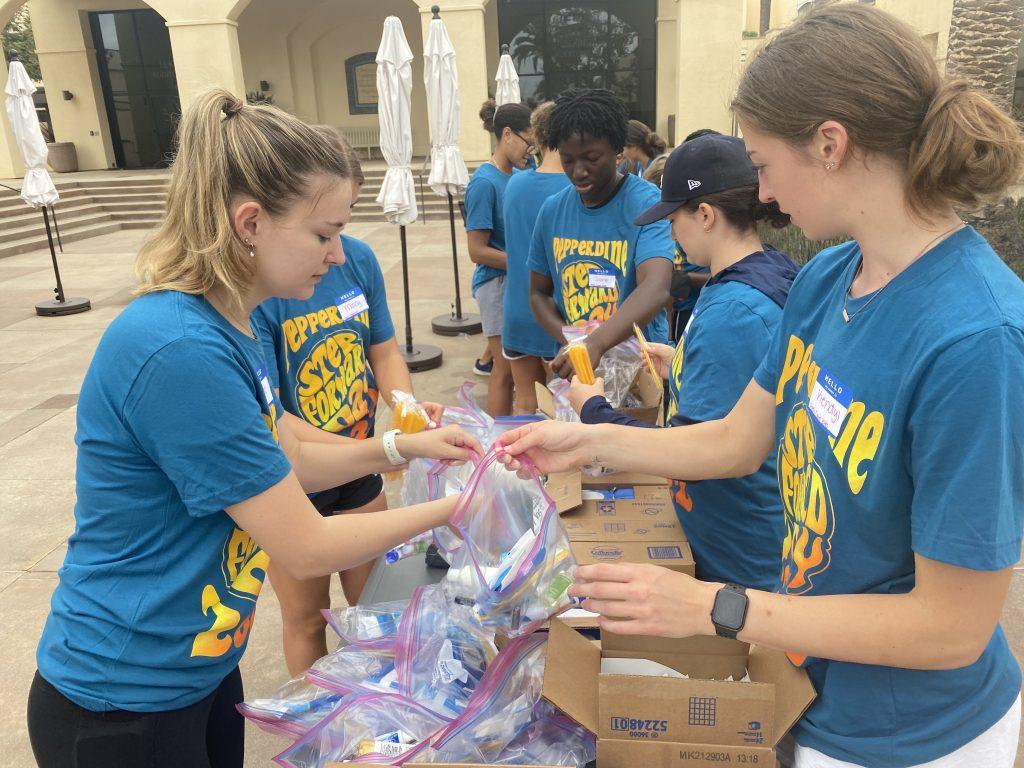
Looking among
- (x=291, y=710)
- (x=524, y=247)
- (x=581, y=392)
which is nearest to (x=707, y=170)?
(x=581, y=392)

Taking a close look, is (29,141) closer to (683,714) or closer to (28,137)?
(28,137)

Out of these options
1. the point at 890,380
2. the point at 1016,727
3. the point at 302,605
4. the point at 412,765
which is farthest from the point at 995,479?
the point at 302,605

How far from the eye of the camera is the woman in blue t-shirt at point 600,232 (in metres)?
3.25

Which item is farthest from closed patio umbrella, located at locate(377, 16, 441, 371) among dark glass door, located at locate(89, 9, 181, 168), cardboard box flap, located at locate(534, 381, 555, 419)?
dark glass door, located at locate(89, 9, 181, 168)

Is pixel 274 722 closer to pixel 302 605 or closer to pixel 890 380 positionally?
pixel 302 605

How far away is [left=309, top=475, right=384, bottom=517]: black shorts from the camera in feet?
8.50

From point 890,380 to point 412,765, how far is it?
1.03 metres

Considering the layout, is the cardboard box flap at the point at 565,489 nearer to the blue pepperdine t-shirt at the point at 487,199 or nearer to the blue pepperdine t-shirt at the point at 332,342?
the blue pepperdine t-shirt at the point at 332,342

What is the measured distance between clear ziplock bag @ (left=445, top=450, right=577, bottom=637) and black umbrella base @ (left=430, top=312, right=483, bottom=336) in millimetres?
6372

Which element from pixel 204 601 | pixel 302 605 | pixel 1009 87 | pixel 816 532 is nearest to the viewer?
pixel 816 532

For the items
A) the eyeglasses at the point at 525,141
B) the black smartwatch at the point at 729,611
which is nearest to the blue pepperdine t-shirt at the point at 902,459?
the black smartwatch at the point at 729,611

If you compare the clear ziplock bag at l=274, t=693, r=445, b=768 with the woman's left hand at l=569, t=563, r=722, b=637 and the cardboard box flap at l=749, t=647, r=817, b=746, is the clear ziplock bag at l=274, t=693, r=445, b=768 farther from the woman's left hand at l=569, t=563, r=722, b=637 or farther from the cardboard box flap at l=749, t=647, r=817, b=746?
the cardboard box flap at l=749, t=647, r=817, b=746

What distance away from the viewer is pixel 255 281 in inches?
59.8

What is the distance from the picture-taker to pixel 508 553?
1579 mm
